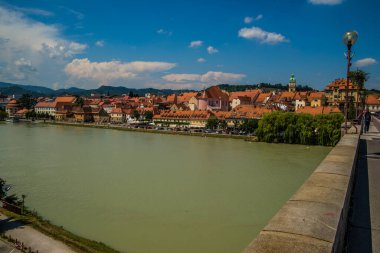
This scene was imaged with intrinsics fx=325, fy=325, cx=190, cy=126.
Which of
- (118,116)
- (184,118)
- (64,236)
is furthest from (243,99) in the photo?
(64,236)

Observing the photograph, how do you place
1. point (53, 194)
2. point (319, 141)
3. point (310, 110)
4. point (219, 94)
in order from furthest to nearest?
1. point (219, 94)
2. point (310, 110)
3. point (319, 141)
4. point (53, 194)

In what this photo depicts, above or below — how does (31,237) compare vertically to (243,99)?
below

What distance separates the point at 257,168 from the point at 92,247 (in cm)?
1327

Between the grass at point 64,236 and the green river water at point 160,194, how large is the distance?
22.0 inches

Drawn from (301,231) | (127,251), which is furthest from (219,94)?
(301,231)

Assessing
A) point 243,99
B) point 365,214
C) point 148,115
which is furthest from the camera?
point 243,99

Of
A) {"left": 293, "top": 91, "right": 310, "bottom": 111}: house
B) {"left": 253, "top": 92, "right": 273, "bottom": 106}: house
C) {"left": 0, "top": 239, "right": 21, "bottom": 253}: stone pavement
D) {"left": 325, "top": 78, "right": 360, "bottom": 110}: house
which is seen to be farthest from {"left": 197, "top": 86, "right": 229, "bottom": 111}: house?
{"left": 0, "top": 239, "right": 21, "bottom": 253}: stone pavement

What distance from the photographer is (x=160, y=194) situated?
13086 millimetres

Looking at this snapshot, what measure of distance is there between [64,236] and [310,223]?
7.24 m

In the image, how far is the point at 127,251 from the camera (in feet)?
25.9

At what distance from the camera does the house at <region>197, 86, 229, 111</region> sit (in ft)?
216

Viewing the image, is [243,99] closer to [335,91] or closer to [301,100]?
[301,100]

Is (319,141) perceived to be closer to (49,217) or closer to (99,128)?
(49,217)

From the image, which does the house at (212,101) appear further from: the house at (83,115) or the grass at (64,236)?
→ the grass at (64,236)
